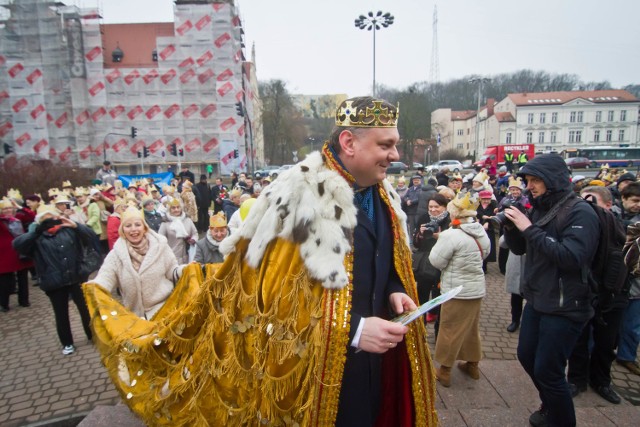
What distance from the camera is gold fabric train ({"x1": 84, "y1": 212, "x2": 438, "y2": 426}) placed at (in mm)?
1835

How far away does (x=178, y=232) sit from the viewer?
689 centimetres

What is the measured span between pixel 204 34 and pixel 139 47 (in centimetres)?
1182

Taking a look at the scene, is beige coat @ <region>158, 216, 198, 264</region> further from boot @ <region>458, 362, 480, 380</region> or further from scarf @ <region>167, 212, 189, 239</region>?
boot @ <region>458, 362, 480, 380</region>

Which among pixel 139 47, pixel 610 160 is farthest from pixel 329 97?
pixel 610 160

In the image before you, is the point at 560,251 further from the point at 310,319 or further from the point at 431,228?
the point at 431,228

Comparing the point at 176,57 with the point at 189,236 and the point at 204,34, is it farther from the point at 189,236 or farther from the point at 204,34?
the point at 189,236

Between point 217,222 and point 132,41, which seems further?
point 132,41

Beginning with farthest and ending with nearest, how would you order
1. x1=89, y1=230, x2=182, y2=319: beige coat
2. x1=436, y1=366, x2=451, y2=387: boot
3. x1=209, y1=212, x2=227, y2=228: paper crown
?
1. x1=209, y1=212, x2=227, y2=228: paper crown
2. x1=436, y1=366, x2=451, y2=387: boot
3. x1=89, y1=230, x2=182, y2=319: beige coat

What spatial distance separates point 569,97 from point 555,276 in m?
75.9

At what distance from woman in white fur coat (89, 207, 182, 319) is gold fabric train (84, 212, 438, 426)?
1.46 meters

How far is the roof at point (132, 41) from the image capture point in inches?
1802

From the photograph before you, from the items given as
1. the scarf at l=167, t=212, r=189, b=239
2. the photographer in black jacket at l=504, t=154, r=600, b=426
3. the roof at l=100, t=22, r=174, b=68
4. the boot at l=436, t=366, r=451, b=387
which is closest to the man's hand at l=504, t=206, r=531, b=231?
the photographer in black jacket at l=504, t=154, r=600, b=426

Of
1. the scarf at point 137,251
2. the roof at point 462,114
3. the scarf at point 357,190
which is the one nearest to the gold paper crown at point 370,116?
the scarf at point 357,190

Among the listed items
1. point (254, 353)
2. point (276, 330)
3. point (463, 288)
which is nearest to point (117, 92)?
point (463, 288)
